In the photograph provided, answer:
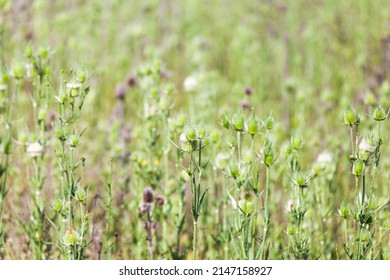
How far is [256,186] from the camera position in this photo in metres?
1.81

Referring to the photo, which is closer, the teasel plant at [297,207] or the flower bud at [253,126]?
the flower bud at [253,126]

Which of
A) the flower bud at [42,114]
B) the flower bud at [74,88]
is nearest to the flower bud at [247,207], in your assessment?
the flower bud at [74,88]

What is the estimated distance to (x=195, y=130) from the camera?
1650 mm

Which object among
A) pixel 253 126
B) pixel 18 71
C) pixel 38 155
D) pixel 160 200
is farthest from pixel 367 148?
pixel 18 71

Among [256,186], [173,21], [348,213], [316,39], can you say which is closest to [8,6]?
[256,186]

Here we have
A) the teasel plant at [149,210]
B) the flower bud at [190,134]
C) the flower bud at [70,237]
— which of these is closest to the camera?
the flower bud at [190,134]

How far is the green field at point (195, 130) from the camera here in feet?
5.95

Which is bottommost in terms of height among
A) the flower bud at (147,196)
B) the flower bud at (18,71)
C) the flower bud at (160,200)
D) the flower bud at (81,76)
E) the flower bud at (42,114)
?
the flower bud at (160,200)

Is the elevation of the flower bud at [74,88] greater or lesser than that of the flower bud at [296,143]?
greater

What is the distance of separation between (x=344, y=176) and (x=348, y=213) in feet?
3.78

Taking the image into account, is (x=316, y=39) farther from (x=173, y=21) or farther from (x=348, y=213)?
(x=348, y=213)

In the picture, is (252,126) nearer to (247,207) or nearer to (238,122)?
(238,122)

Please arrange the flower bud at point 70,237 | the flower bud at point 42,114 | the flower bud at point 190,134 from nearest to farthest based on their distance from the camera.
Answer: the flower bud at point 190,134
the flower bud at point 70,237
the flower bud at point 42,114

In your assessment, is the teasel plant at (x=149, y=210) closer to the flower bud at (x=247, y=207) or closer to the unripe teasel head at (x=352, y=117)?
the flower bud at (x=247, y=207)
